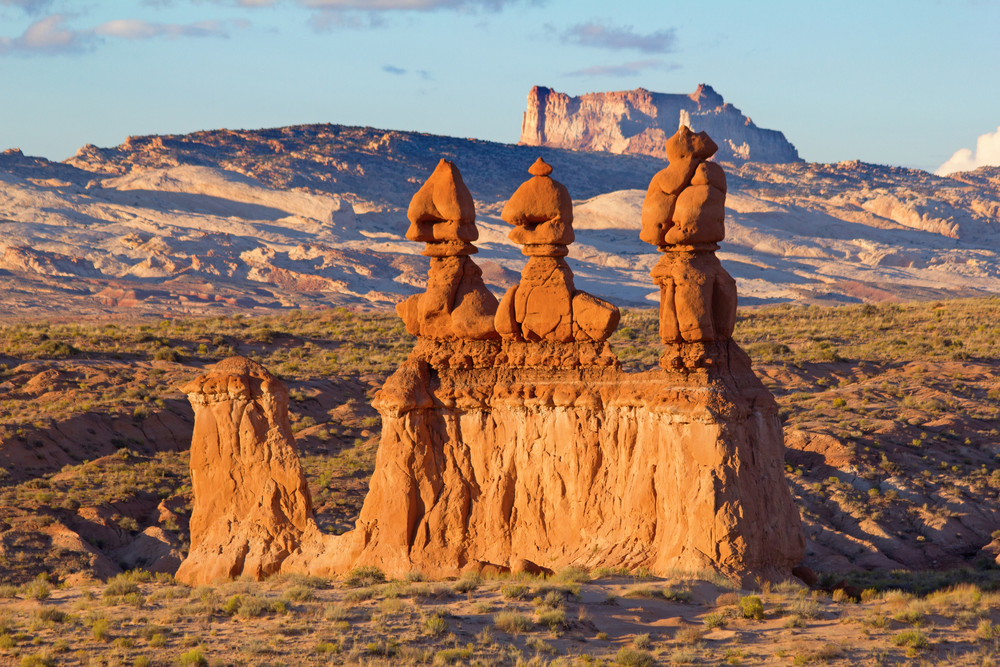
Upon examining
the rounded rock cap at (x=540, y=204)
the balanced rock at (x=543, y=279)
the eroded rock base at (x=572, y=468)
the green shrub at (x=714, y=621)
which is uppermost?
the rounded rock cap at (x=540, y=204)

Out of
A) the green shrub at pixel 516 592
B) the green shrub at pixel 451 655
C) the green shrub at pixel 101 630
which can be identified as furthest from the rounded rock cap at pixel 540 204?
the green shrub at pixel 101 630

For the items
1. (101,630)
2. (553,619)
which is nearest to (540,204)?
(553,619)

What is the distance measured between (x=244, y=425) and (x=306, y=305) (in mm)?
73687

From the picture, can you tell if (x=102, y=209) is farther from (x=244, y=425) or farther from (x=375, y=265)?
(x=244, y=425)

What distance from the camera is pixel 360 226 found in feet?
397

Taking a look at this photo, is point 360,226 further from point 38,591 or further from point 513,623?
point 513,623

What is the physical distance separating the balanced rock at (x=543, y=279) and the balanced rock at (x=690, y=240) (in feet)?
4.09

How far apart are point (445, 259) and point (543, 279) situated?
2.12 m

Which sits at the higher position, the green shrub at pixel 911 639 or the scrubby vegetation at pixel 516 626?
the green shrub at pixel 911 639

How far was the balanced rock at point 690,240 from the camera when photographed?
578 inches

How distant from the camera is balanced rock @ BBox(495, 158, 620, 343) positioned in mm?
15867

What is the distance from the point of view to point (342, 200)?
409 ft

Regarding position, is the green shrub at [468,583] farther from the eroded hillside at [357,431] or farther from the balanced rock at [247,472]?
the eroded hillside at [357,431]

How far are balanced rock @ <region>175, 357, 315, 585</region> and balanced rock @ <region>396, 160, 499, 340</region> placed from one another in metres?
2.56
